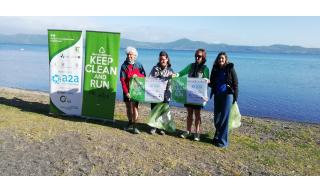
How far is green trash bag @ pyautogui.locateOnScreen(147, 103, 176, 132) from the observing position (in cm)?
970

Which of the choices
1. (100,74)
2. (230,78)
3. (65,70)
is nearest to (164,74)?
(230,78)

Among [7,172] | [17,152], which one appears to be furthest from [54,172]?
[17,152]

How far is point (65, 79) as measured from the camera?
10992 mm

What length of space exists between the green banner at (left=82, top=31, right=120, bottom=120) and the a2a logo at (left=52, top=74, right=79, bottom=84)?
18.0 inches

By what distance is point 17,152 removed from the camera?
743cm

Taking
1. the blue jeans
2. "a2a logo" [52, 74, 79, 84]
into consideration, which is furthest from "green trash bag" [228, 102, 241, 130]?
"a2a logo" [52, 74, 79, 84]

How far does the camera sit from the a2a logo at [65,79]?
10945mm

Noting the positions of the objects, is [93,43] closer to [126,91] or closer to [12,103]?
[126,91]

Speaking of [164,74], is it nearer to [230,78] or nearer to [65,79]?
[230,78]

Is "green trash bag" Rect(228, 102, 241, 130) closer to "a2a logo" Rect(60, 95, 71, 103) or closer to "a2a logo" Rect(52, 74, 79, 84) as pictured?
"a2a logo" Rect(52, 74, 79, 84)

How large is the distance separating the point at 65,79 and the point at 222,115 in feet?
16.5

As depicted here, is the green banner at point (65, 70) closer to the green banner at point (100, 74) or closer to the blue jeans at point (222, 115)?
the green banner at point (100, 74)

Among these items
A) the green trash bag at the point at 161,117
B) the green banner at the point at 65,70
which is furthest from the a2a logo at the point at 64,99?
the green trash bag at the point at 161,117

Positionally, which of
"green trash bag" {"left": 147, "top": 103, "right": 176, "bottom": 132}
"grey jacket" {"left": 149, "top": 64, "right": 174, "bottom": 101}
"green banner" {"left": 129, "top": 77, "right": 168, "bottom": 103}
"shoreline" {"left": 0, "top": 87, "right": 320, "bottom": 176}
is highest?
"grey jacket" {"left": 149, "top": 64, "right": 174, "bottom": 101}
